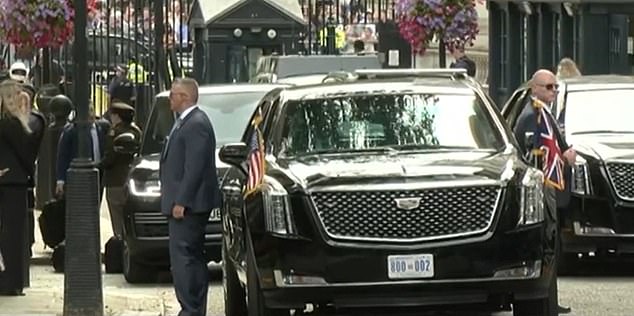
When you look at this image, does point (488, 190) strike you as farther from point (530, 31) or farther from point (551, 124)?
point (530, 31)

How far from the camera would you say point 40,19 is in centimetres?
2356

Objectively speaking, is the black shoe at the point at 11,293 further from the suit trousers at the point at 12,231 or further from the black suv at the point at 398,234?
the black suv at the point at 398,234

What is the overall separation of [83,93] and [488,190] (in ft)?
11.0

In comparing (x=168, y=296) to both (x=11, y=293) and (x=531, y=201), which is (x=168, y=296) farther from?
(x=531, y=201)

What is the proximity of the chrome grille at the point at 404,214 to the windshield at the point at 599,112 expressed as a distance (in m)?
5.50

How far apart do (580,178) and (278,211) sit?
200 inches

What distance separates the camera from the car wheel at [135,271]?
1755cm

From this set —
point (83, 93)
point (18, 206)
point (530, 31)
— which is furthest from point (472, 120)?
point (530, 31)

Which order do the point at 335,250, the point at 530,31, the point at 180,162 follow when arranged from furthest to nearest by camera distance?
the point at 530,31
the point at 180,162
the point at 335,250

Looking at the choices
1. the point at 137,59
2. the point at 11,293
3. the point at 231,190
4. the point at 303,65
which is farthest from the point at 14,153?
the point at 137,59

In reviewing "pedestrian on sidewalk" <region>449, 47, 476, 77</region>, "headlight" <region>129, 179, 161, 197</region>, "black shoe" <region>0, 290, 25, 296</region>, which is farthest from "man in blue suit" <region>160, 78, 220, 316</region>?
"pedestrian on sidewalk" <region>449, 47, 476, 77</region>

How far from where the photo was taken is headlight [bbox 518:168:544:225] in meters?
12.2

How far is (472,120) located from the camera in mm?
13516

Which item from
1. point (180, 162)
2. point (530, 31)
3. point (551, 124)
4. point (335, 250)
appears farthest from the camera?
point (530, 31)
